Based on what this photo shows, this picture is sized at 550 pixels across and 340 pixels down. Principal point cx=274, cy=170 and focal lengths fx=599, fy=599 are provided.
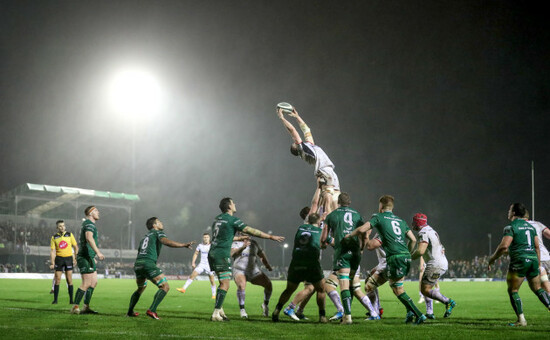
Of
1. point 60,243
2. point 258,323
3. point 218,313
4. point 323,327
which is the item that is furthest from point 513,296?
point 60,243

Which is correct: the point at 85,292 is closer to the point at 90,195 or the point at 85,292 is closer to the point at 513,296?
the point at 513,296

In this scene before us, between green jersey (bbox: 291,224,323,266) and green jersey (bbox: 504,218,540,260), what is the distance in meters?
3.89

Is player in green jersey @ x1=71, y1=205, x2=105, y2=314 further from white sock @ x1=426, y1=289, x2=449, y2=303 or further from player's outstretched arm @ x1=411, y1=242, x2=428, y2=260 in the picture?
white sock @ x1=426, y1=289, x2=449, y2=303

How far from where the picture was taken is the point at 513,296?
1211 cm

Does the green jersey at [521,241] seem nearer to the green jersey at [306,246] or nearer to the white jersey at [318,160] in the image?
the green jersey at [306,246]

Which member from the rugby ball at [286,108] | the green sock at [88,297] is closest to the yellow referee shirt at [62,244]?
the green sock at [88,297]

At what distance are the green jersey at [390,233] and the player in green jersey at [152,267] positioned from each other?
432 centimetres

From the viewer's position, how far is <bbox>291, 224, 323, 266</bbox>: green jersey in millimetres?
12930

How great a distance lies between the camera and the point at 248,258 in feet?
51.4

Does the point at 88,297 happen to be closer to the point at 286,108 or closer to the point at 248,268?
the point at 248,268

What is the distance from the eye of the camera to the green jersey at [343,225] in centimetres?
1269

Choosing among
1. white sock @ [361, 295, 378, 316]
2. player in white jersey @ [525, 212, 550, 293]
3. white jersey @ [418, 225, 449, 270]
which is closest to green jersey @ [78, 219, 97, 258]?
white sock @ [361, 295, 378, 316]

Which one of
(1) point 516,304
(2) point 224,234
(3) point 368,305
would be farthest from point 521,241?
(2) point 224,234

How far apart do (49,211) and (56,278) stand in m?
57.0
